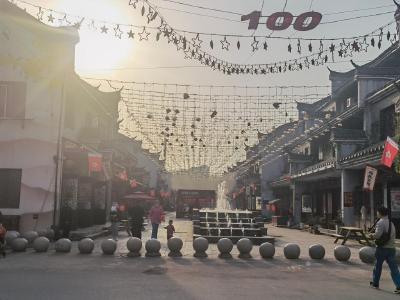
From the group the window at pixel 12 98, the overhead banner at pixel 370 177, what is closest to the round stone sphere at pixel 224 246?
the overhead banner at pixel 370 177

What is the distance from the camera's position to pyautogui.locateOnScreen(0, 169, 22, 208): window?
78.1 ft

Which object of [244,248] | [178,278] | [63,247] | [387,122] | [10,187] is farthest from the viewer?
[387,122]

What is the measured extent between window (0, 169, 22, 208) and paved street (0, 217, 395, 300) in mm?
7160

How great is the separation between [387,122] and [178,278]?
19.2 meters

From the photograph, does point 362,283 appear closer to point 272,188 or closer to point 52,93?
point 52,93

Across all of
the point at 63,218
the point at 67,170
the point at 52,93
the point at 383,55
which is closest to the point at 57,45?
the point at 52,93

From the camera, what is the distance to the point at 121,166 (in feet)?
134

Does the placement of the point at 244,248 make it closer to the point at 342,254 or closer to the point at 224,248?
the point at 224,248

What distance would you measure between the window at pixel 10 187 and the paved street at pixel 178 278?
7160 millimetres

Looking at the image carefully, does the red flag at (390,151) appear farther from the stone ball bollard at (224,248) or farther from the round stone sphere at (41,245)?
the round stone sphere at (41,245)

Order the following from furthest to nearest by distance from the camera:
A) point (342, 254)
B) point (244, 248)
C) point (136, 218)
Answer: point (136, 218) < point (244, 248) < point (342, 254)

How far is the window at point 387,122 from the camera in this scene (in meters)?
27.0

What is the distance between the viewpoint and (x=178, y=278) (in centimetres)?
1248

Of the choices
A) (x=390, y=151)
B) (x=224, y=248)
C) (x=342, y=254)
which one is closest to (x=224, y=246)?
(x=224, y=248)
